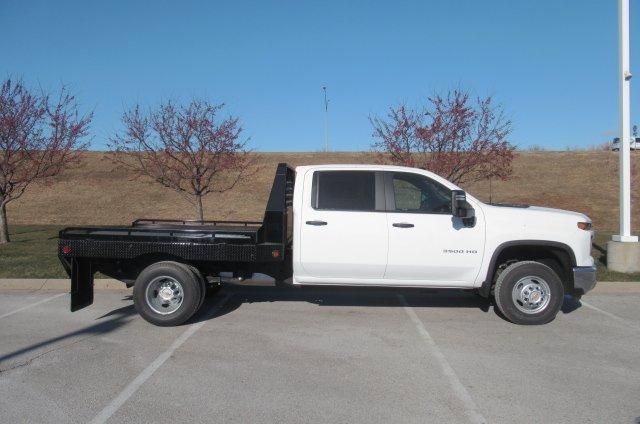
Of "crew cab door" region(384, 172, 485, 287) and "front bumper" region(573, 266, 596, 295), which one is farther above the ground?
"crew cab door" region(384, 172, 485, 287)

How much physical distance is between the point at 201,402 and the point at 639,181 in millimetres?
35613

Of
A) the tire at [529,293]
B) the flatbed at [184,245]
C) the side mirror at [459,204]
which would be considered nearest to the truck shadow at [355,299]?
the tire at [529,293]

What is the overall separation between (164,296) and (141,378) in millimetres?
1963

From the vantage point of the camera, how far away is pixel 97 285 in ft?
30.1

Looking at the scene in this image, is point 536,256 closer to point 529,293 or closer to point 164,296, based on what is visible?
point 529,293

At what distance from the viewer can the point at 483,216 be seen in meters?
6.68

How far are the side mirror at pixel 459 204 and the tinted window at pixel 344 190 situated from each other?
95 cm

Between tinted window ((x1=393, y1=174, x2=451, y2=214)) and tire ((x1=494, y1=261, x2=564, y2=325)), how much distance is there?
1.13 meters

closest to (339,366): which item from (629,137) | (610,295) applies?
(610,295)

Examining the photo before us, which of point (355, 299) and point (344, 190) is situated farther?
point (355, 299)

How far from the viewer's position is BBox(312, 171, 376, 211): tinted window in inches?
266

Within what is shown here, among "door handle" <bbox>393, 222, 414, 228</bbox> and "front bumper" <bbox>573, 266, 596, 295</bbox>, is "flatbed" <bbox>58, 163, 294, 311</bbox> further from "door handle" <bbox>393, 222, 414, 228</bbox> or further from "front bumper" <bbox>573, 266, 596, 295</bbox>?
"front bumper" <bbox>573, 266, 596, 295</bbox>

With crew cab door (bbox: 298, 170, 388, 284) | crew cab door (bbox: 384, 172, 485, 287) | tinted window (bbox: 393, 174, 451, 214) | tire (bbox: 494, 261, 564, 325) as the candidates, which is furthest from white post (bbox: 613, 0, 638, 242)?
crew cab door (bbox: 298, 170, 388, 284)

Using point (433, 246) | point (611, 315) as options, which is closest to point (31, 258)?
point (433, 246)
